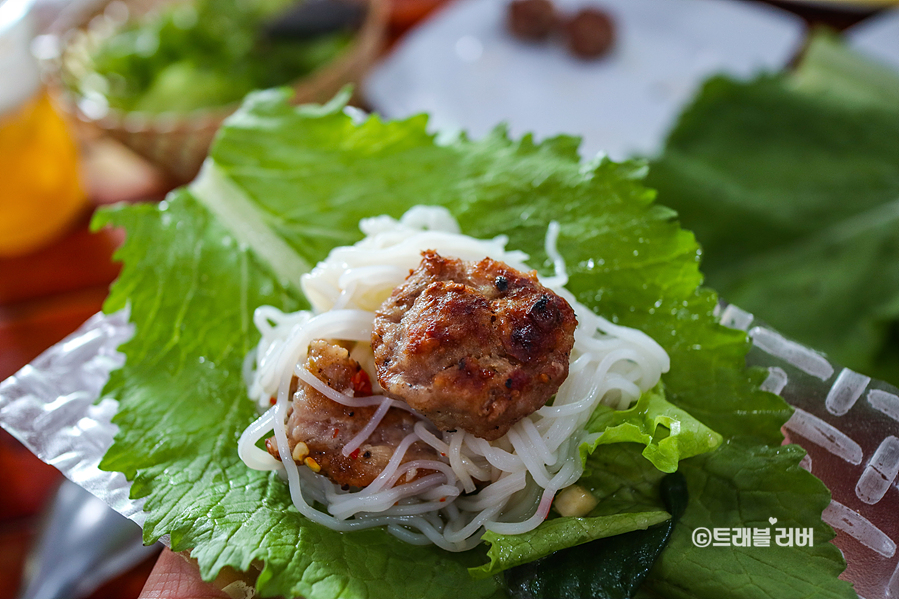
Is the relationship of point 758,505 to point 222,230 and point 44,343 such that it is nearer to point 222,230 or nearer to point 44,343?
point 222,230

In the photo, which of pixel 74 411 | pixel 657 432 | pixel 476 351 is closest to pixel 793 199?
pixel 657 432

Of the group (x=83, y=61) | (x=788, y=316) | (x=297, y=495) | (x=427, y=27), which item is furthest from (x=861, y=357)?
(x=83, y=61)

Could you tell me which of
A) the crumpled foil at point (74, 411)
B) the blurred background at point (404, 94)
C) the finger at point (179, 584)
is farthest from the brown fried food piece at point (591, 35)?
the finger at point (179, 584)

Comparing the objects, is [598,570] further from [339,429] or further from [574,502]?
[339,429]

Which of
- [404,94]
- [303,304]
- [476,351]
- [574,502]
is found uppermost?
[476,351]

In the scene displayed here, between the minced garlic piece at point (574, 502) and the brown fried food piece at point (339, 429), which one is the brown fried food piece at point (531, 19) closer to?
the brown fried food piece at point (339, 429)

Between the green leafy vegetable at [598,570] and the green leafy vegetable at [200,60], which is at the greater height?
the green leafy vegetable at [200,60]
